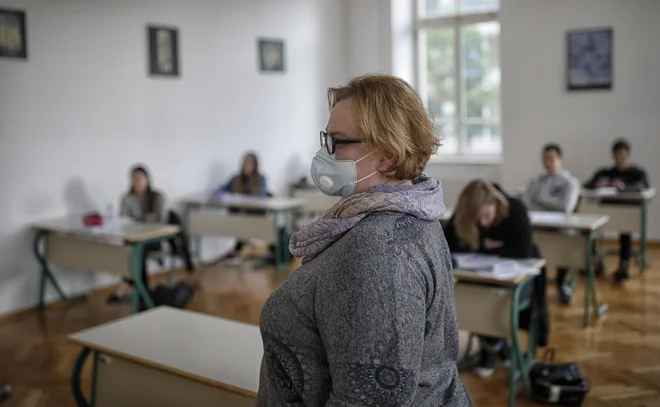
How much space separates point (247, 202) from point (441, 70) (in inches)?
149

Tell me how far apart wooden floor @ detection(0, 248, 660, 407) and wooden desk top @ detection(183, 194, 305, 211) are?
655 millimetres

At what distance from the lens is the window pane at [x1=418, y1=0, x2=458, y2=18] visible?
8.56 meters

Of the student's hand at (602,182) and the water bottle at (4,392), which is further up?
the student's hand at (602,182)

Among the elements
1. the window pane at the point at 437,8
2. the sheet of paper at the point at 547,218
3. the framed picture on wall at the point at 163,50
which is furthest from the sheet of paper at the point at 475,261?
the window pane at the point at 437,8

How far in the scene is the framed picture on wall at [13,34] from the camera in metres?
5.09

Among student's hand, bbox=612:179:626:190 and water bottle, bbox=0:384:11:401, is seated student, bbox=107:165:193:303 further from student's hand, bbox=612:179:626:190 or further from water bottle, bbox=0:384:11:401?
student's hand, bbox=612:179:626:190

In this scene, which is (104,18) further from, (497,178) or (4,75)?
(497,178)

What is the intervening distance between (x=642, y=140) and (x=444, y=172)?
229 centimetres

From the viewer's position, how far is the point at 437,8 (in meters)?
8.70

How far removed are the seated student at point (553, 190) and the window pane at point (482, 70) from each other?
8.85 feet

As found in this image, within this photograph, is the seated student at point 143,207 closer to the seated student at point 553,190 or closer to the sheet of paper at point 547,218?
the sheet of paper at point 547,218

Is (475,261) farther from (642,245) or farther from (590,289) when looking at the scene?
(642,245)

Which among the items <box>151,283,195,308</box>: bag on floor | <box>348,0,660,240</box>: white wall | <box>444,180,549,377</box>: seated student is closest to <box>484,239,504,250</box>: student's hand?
<box>444,180,549,377</box>: seated student

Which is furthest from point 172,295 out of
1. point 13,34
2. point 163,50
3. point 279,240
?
point 163,50
